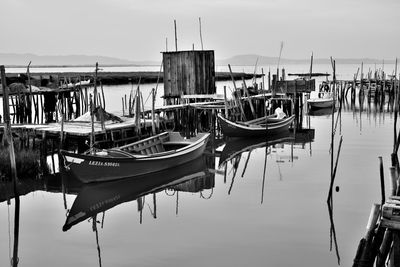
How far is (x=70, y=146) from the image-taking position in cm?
2531

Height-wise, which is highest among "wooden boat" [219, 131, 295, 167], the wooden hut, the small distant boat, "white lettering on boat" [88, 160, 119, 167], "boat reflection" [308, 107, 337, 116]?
the wooden hut

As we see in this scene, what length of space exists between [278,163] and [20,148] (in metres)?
10.1

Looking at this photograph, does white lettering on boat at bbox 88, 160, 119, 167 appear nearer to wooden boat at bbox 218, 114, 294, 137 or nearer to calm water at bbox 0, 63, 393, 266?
calm water at bbox 0, 63, 393, 266

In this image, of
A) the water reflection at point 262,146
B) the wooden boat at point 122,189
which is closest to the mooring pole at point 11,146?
the wooden boat at point 122,189

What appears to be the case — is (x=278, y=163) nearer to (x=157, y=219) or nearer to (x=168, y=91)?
(x=157, y=219)

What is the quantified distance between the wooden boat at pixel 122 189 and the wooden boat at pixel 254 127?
21.5 feet

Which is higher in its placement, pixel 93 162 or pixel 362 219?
pixel 93 162

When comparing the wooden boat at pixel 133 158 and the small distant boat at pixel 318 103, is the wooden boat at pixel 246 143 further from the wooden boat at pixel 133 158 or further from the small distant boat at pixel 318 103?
the small distant boat at pixel 318 103

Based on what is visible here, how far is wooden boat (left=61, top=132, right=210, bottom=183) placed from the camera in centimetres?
1735

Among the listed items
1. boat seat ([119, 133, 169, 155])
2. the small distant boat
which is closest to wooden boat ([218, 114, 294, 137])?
boat seat ([119, 133, 169, 155])

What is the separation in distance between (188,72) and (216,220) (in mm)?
18454

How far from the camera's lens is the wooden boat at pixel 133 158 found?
17345 millimetres

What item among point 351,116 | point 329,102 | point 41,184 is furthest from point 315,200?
point 329,102

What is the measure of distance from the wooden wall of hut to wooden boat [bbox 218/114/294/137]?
405 cm
